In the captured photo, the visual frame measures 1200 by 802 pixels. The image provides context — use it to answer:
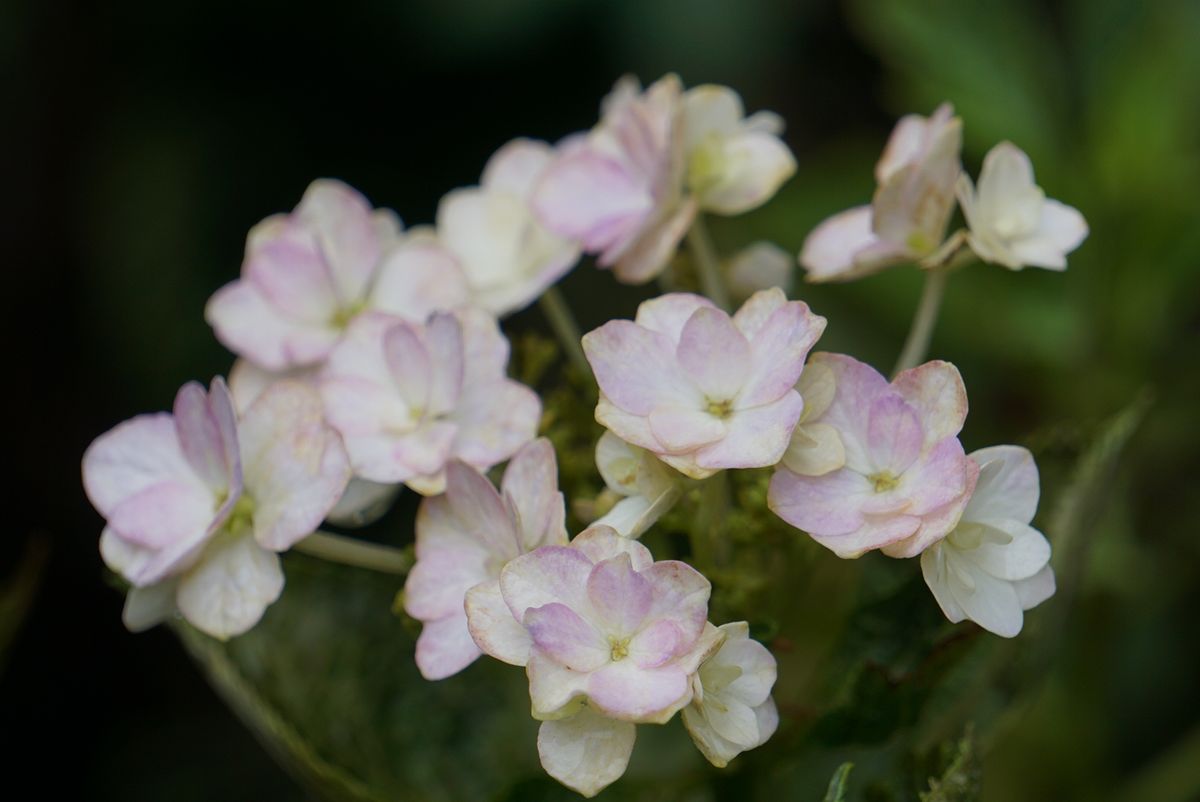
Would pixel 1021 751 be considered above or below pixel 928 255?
below

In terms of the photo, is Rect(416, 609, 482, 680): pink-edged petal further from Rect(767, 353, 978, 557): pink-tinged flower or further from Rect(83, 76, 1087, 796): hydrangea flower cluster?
Rect(767, 353, 978, 557): pink-tinged flower

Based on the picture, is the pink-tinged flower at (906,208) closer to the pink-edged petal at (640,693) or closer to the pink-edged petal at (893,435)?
the pink-edged petal at (893,435)

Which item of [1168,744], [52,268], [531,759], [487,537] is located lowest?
[1168,744]

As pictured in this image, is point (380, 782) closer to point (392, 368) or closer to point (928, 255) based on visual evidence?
point (392, 368)

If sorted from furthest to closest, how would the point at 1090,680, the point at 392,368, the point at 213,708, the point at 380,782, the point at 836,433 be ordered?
the point at 213,708
the point at 1090,680
the point at 380,782
the point at 392,368
the point at 836,433

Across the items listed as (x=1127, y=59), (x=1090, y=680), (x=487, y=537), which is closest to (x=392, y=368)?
(x=487, y=537)
